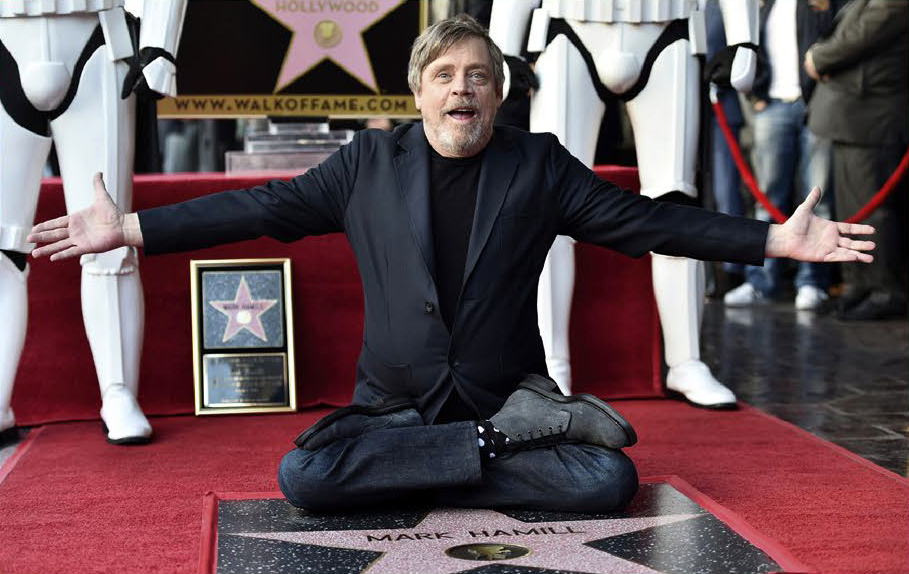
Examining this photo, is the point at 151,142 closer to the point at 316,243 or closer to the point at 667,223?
the point at 316,243

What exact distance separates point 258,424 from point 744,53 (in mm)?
2210

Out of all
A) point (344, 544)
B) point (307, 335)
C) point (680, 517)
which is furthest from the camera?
point (307, 335)

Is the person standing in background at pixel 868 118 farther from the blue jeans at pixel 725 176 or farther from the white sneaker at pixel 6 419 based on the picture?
the white sneaker at pixel 6 419

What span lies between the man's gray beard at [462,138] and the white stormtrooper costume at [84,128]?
120cm

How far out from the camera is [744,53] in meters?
4.57

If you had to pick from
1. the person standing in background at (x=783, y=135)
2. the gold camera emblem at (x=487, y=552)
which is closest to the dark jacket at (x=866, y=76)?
the person standing in background at (x=783, y=135)

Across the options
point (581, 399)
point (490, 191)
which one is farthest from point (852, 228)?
point (490, 191)

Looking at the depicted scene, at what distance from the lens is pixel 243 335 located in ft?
15.6

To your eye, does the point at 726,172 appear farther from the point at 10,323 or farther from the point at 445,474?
the point at 445,474

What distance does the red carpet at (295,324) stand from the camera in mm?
4617

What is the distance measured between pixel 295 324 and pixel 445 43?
5.93ft

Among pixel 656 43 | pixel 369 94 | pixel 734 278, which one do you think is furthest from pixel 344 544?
pixel 734 278

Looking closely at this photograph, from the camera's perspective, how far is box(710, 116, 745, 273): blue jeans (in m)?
8.55

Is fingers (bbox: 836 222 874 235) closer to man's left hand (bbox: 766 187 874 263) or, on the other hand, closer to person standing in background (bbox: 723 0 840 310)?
man's left hand (bbox: 766 187 874 263)
